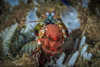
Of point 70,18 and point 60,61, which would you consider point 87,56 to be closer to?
point 60,61

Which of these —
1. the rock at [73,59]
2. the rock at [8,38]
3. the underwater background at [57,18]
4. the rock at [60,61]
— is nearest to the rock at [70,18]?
the underwater background at [57,18]

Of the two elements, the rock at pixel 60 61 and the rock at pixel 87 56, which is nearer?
the rock at pixel 60 61

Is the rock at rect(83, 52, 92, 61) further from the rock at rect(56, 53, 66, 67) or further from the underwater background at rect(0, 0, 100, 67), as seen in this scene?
the rock at rect(56, 53, 66, 67)

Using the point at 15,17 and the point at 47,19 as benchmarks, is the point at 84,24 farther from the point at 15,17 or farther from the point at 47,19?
the point at 15,17

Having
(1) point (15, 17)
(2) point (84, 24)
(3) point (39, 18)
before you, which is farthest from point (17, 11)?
(2) point (84, 24)

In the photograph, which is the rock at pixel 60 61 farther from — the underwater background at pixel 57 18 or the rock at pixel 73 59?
the rock at pixel 73 59

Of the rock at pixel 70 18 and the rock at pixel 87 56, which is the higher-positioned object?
the rock at pixel 70 18

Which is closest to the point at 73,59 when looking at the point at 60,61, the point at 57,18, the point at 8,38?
the point at 60,61

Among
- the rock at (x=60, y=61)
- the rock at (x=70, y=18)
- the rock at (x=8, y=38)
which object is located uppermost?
the rock at (x=70, y=18)
